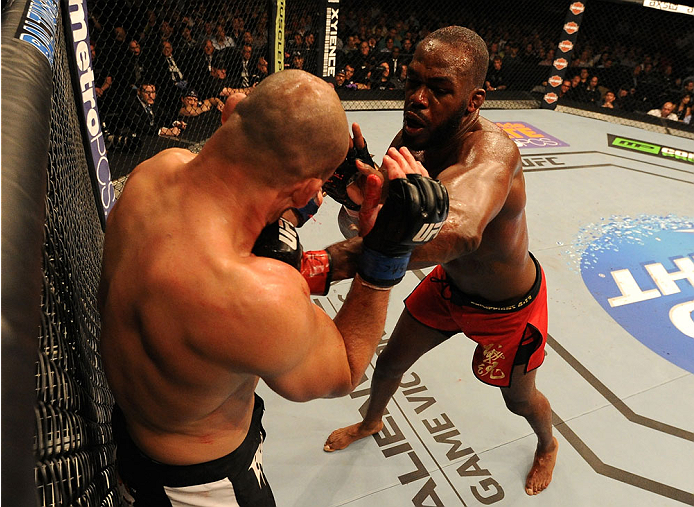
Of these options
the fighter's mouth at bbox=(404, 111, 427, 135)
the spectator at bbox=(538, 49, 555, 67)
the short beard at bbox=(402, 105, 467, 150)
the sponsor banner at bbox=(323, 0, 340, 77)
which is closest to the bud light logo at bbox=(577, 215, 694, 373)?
the short beard at bbox=(402, 105, 467, 150)

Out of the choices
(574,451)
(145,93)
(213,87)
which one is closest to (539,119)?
(213,87)

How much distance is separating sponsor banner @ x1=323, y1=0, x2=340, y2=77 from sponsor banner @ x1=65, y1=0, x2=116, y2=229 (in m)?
4.06

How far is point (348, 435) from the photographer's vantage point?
2295 mm

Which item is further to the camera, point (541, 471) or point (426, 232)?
point (541, 471)

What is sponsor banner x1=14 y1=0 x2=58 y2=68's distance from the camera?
1047 millimetres

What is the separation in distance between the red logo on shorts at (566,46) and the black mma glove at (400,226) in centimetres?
736

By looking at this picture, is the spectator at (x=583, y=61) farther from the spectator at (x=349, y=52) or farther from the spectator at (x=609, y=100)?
the spectator at (x=349, y=52)

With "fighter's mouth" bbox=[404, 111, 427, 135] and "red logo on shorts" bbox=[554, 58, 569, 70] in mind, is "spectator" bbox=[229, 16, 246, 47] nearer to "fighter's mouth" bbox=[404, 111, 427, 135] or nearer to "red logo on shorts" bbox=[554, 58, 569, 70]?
"red logo on shorts" bbox=[554, 58, 569, 70]

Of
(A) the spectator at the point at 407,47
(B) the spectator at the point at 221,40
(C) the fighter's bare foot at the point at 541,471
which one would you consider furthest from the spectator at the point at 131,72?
(A) the spectator at the point at 407,47

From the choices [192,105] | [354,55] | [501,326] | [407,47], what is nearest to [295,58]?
[354,55]

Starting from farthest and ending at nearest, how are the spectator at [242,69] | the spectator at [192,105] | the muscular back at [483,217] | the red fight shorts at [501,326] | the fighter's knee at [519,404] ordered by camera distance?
the spectator at [242,69] < the spectator at [192,105] < the fighter's knee at [519,404] < the red fight shorts at [501,326] < the muscular back at [483,217]

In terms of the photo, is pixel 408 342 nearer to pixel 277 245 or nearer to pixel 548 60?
pixel 277 245

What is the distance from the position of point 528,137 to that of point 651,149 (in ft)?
5.13

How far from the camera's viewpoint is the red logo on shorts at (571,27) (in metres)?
7.16
